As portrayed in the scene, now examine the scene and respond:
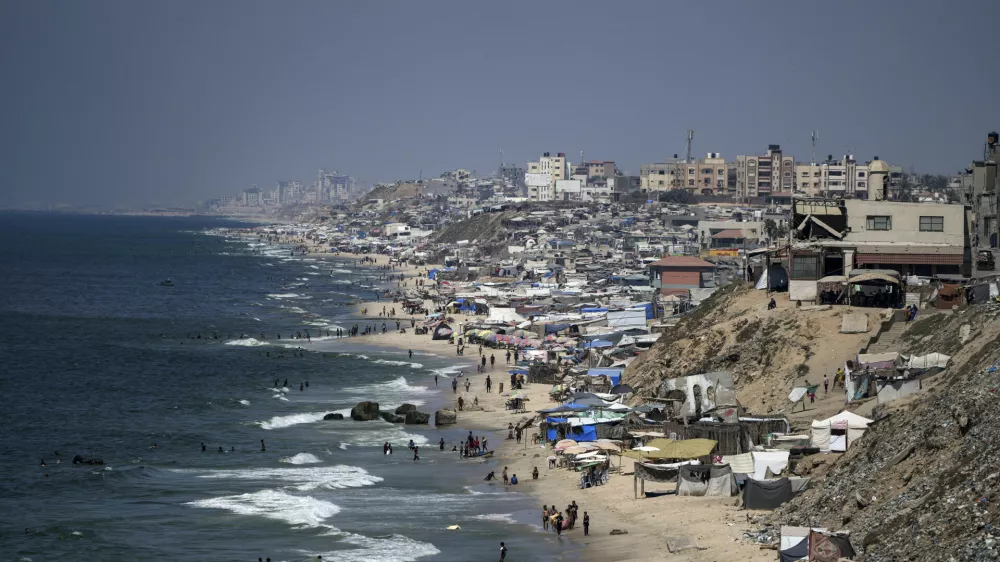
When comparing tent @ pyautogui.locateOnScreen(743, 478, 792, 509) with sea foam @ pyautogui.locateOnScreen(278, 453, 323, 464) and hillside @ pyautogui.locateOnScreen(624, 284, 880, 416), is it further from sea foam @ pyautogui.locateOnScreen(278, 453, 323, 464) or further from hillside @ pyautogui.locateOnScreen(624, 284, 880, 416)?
sea foam @ pyautogui.locateOnScreen(278, 453, 323, 464)

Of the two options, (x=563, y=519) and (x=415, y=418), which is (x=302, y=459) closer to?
(x=415, y=418)

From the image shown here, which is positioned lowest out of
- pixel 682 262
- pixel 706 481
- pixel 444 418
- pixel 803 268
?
pixel 444 418

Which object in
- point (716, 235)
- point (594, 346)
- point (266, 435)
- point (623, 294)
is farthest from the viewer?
point (716, 235)

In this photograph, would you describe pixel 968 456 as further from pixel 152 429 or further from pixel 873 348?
pixel 152 429

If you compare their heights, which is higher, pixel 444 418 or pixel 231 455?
pixel 444 418

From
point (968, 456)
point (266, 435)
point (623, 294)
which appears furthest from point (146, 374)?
point (968, 456)

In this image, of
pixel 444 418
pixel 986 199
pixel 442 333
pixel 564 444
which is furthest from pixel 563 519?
pixel 442 333

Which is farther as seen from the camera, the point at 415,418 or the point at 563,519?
the point at 415,418
